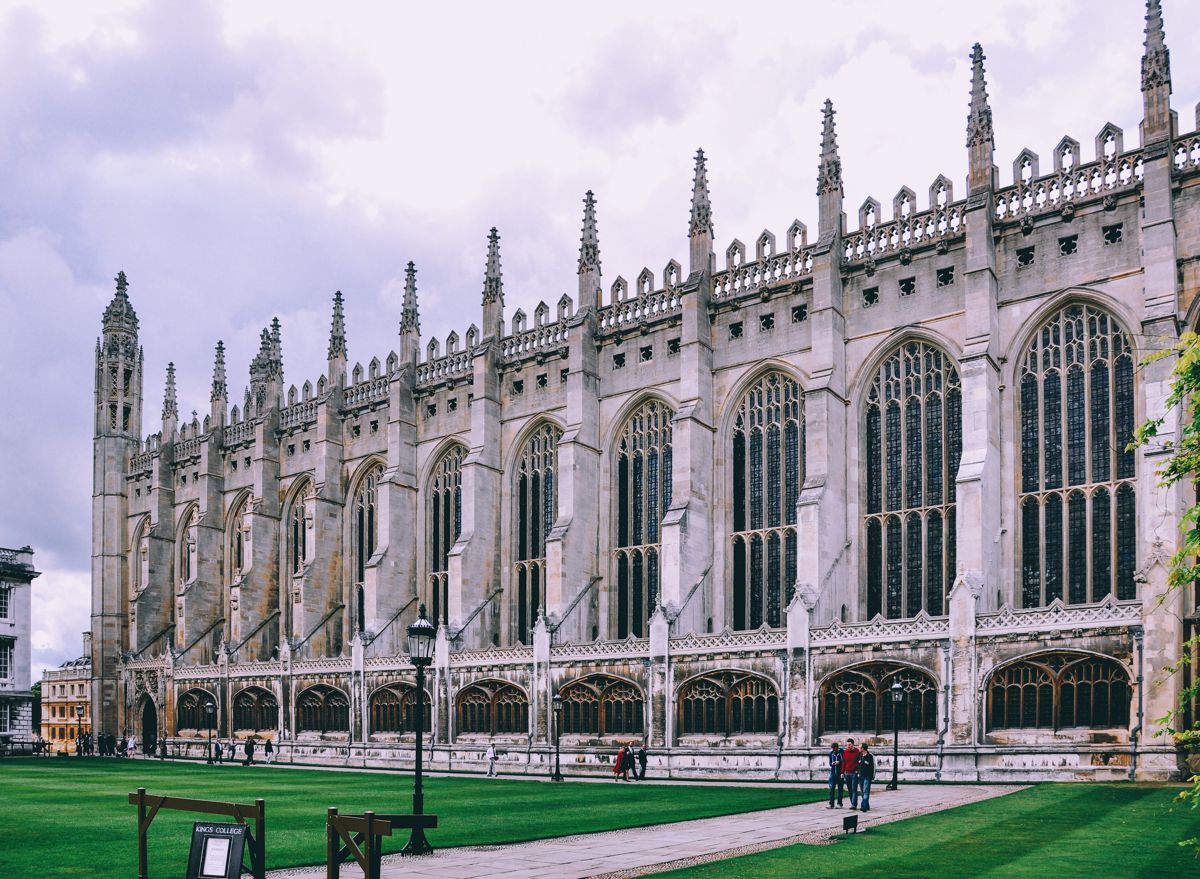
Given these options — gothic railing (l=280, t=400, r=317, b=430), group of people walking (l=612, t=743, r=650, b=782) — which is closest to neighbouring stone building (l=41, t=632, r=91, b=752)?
gothic railing (l=280, t=400, r=317, b=430)

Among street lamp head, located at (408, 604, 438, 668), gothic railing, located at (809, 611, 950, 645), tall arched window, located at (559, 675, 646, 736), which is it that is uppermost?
street lamp head, located at (408, 604, 438, 668)

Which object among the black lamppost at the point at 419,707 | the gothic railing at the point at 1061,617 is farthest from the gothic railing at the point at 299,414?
the black lamppost at the point at 419,707

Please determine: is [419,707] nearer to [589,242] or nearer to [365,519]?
[589,242]

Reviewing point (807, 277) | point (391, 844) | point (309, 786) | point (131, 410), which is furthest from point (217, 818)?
point (131, 410)

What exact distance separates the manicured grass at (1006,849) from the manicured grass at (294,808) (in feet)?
16.2

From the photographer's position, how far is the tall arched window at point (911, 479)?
1631 inches

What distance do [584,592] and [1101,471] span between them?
2043 cm

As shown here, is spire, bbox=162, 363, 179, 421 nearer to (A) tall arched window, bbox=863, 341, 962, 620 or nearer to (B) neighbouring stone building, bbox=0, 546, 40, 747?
(B) neighbouring stone building, bbox=0, 546, 40, 747

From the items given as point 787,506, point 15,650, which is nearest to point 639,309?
point 787,506

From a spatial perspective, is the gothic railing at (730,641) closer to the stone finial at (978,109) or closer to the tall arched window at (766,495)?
the tall arched window at (766,495)

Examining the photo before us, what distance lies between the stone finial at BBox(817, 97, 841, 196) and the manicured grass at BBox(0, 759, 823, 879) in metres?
22.4

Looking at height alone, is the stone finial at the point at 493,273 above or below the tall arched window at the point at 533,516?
above

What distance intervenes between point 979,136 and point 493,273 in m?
23.4

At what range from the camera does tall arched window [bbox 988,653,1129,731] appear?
34.0 m
